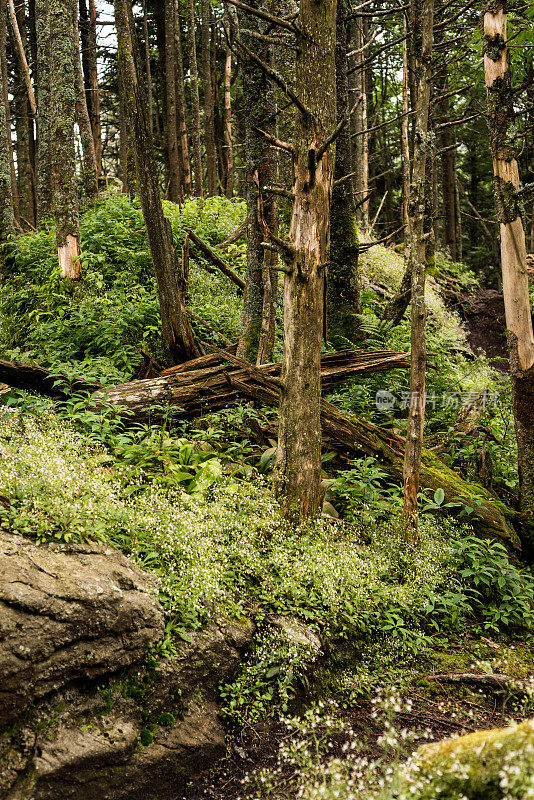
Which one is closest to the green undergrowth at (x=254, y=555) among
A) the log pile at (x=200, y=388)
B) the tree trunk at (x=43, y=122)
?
the log pile at (x=200, y=388)

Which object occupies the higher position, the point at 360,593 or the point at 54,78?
the point at 54,78

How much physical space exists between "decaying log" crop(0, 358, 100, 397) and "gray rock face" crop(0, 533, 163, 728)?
2974 mm

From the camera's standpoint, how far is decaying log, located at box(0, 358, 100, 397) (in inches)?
252

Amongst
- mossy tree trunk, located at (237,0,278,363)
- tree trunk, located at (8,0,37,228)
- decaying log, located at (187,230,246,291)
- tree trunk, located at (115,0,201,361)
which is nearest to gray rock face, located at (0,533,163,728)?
mossy tree trunk, located at (237,0,278,363)

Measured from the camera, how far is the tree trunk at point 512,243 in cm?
667

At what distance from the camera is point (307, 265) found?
5.50 metres

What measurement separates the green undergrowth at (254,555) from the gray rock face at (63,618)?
19cm

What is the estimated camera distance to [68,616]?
3.46 m

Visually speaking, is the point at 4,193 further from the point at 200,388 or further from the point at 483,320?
the point at 483,320

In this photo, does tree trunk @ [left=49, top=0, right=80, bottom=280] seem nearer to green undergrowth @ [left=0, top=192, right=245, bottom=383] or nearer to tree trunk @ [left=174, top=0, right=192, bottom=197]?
green undergrowth @ [left=0, top=192, right=245, bottom=383]

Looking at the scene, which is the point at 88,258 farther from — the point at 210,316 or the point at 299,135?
the point at 299,135

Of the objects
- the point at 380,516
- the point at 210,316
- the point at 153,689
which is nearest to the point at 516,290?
the point at 380,516

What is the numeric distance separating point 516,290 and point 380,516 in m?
3.16

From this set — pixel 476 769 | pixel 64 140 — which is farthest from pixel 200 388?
pixel 64 140
